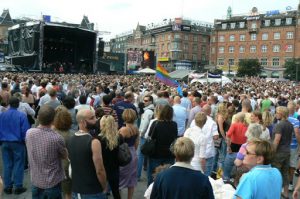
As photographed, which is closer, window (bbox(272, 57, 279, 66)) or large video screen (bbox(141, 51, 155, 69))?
large video screen (bbox(141, 51, 155, 69))

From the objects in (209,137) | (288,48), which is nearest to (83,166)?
(209,137)

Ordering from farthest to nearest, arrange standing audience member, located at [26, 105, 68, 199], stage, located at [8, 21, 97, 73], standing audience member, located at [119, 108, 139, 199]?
stage, located at [8, 21, 97, 73] → standing audience member, located at [119, 108, 139, 199] → standing audience member, located at [26, 105, 68, 199]

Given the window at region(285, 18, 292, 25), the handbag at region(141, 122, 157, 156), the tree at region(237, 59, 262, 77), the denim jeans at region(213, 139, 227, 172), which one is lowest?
the denim jeans at region(213, 139, 227, 172)

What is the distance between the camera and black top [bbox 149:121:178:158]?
18.5ft

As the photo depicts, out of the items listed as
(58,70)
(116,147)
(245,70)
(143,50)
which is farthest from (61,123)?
(245,70)

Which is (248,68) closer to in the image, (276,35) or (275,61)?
(275,61)

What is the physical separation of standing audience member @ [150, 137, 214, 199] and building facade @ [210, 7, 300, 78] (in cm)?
6565

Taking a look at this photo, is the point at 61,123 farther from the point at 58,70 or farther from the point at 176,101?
the point at 58,70

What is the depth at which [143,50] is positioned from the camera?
173 ft

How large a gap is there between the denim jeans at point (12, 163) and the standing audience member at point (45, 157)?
222 cm

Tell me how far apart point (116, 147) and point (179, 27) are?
8283 cm

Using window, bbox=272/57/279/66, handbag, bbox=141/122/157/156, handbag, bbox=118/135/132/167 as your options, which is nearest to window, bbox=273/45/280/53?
window, bbox=272/57/279/66

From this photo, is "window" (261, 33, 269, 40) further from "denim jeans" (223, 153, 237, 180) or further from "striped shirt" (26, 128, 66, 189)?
"striped shirt" (26, 128, 66, 189)

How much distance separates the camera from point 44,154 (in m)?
4.23
